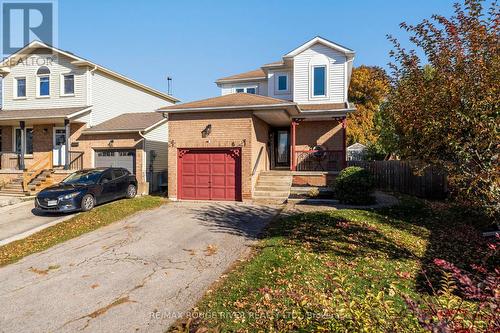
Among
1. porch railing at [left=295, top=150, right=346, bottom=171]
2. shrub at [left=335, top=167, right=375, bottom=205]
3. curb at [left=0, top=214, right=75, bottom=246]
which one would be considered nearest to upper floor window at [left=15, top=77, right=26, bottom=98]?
curb at [left=0, top=214, right=75, bottom=246]

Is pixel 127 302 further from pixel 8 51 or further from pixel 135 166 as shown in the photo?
pixel 8 51

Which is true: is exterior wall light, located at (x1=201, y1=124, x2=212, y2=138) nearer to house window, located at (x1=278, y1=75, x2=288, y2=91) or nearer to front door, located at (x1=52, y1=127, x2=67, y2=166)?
house window, located at (x1=278, y1=75, x2=288, y2=91)

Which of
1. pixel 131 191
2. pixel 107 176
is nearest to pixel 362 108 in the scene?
pixel 131 191

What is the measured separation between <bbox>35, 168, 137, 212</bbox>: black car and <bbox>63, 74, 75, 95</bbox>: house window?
916 cm

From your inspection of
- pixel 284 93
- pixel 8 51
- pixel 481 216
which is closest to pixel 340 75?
pixel 284 93

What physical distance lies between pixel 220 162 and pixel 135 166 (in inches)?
232

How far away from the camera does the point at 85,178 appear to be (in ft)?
46.2

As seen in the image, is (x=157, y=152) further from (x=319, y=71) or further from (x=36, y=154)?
(x=319, y=71)

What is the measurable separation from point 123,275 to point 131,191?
9824mm

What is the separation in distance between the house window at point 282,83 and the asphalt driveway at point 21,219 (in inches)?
590

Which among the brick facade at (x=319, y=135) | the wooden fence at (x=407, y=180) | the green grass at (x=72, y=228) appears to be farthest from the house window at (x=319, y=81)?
the green grass at (x=72, y=228)

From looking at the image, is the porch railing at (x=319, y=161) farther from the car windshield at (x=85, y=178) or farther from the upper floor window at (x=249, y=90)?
the car windshield at (x=85, y=178)

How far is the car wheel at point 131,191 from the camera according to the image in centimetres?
1577

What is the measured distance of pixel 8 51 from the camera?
829 inches
